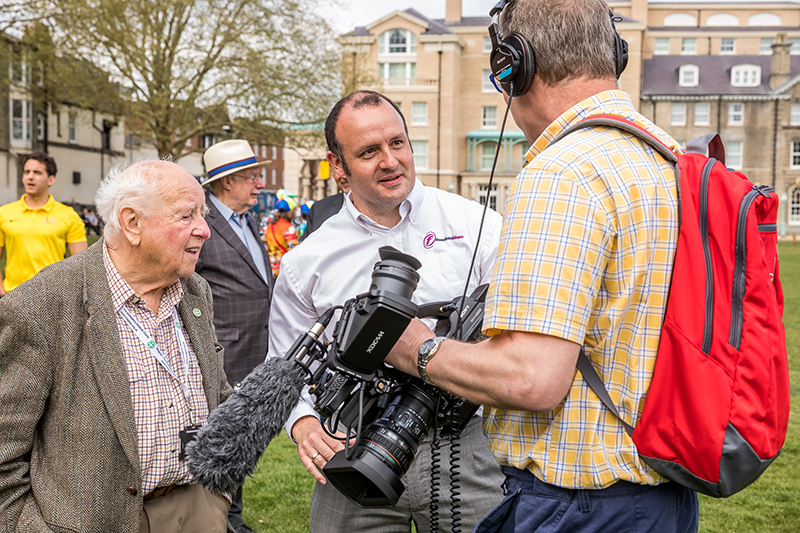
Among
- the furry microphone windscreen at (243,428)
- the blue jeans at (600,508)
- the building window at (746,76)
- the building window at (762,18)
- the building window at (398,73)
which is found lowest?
the blue jeans at (600,508)

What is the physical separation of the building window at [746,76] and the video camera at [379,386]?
2440 inches

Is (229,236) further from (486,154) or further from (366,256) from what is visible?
(486,154)

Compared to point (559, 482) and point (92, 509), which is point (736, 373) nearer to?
point (559, 482)

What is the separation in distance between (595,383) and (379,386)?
593 mm

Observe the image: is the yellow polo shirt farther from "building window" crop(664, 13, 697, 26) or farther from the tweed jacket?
"building window" crop(664, 13, 697, 26)

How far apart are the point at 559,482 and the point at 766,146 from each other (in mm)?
60994

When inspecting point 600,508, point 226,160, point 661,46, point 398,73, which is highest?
point 661,46

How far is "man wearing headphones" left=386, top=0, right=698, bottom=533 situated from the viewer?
1.67 meters

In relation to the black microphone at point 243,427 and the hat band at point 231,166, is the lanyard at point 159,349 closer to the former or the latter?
the black microphone at point 243,427

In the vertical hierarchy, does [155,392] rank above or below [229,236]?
below

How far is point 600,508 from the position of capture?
1.81 metres

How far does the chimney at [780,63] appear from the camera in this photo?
54.8 m

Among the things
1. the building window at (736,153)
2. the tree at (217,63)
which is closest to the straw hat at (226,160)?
the tree at (217,63)

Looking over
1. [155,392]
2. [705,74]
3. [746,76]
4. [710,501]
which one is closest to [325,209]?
[155,392]
